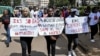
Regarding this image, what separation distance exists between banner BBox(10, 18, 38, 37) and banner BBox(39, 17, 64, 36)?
264mm

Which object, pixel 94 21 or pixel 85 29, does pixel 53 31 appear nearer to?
pixel 85 29

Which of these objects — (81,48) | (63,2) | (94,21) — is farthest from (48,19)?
(63,2)

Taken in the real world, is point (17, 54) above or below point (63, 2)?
above

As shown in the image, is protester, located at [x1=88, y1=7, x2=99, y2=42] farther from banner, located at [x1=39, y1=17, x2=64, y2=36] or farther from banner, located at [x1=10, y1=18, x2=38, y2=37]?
banner, located at [x1=10, y1=18, x2=38, y2=37]

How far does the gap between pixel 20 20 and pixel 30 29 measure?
436 millimetres

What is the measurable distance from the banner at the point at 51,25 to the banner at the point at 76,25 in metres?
0.62

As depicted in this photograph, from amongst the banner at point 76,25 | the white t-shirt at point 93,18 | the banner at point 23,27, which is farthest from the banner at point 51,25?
the white t-shirt at point 93,18

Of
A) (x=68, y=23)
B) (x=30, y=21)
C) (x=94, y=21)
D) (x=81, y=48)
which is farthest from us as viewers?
(x=94, y=21)

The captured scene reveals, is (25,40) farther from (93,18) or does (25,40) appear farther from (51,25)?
(93,18)

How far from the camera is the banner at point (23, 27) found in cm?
1093

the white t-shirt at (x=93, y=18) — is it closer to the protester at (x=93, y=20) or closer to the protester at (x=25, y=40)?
the protester at (x=93, y=20)

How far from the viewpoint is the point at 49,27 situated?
448 inches

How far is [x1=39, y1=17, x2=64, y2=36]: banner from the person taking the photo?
11234mm

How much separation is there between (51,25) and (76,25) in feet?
4.43
